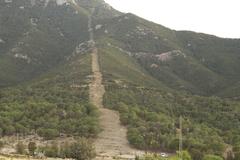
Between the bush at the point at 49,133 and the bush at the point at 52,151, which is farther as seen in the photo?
the bush at the point at 49,133

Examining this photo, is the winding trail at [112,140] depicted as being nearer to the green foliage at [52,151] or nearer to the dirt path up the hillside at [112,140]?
the dirt path up the hillside at [112,140]

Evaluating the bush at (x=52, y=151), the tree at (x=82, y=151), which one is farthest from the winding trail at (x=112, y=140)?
the bush at (x=52, y=151)

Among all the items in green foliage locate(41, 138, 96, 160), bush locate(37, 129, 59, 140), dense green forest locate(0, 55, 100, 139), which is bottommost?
green foliage locate(41, 138, 96, 160)

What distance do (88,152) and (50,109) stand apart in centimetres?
6089

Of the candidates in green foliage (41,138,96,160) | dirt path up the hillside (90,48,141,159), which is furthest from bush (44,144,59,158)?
dirt path up the hillside (90,48,141,159)

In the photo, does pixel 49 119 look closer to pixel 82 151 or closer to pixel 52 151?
pixel 52 151

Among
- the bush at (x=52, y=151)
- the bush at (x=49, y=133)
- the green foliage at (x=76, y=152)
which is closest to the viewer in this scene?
the green foliage at (x=76, y=152)

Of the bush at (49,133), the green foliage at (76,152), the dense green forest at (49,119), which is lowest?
the green foliage at (76,152)

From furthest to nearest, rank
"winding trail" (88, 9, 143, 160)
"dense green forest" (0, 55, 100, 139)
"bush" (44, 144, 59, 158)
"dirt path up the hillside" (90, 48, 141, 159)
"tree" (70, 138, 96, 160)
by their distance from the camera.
Answer: "dense green forest" (0, 55, 100, 139) → "dirt path up the hillside" (90, 48, 141, 159) → "winding trail" (88, 9, 143, 160) → "bush" (44, 144, 59, 158) → "tree" (70, 138, 96, 160)

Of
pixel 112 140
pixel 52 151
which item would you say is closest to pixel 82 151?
pixel 52 151

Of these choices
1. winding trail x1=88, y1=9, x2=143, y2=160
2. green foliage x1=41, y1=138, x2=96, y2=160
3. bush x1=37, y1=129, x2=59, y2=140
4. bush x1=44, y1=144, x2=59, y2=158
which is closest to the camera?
green foliage x1=41, y1=138, x2=96, y2=160

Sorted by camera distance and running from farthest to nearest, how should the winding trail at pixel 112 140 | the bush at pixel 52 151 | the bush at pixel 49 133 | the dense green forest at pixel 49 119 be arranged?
the dense green forest at pixel 49 119 → the bush at pixel 49 133 → the winding trail at pixel 112 140 → the bush at pixel 52 151

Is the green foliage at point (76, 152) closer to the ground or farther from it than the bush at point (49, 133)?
closer to the ground

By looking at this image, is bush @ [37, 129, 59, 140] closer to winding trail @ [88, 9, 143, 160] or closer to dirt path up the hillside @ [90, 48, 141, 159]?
winding trail @ [88, 9, 143, 160]
